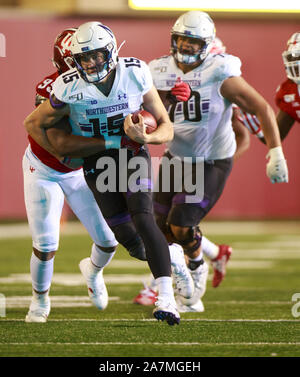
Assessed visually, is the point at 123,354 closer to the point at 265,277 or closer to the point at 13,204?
the point at 265,277

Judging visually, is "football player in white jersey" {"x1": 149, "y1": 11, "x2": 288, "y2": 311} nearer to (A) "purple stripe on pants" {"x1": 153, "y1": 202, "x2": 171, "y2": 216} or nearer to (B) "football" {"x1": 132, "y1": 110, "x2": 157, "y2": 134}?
(A) "purple stripe on pants" {"x1": 153, "y1": 202, "x2": 171, "y2": 216}

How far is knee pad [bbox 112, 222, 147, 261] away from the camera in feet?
12.1

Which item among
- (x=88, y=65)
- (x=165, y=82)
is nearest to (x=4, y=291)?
(x=165, y=82)

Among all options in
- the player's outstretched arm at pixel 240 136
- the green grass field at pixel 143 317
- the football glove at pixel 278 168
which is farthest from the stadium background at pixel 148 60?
the football glove at pixel 278 168

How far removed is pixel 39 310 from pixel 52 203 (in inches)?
20.2

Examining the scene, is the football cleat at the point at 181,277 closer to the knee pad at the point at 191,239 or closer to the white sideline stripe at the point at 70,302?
the knee pad at the point at 191,239

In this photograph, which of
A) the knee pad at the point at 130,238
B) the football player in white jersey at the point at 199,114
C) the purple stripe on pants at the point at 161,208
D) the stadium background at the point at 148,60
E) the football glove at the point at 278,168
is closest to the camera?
the knee pad at the point at 130,238

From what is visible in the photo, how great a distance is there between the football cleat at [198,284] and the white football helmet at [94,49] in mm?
1357

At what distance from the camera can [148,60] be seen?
11.1 m

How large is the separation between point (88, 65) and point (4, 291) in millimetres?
2089

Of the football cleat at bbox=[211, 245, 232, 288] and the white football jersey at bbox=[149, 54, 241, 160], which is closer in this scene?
the white football jersey at bbox=[149, 54, 241, 160]

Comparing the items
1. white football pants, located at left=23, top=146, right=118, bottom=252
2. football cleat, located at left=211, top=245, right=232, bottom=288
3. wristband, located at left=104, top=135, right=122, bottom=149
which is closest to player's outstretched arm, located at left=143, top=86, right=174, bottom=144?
wristband, located at left=104, top=135, right=122, bottom=149

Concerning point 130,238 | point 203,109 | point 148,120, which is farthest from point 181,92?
point 130,238

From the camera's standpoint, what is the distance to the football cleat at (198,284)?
4.39m
